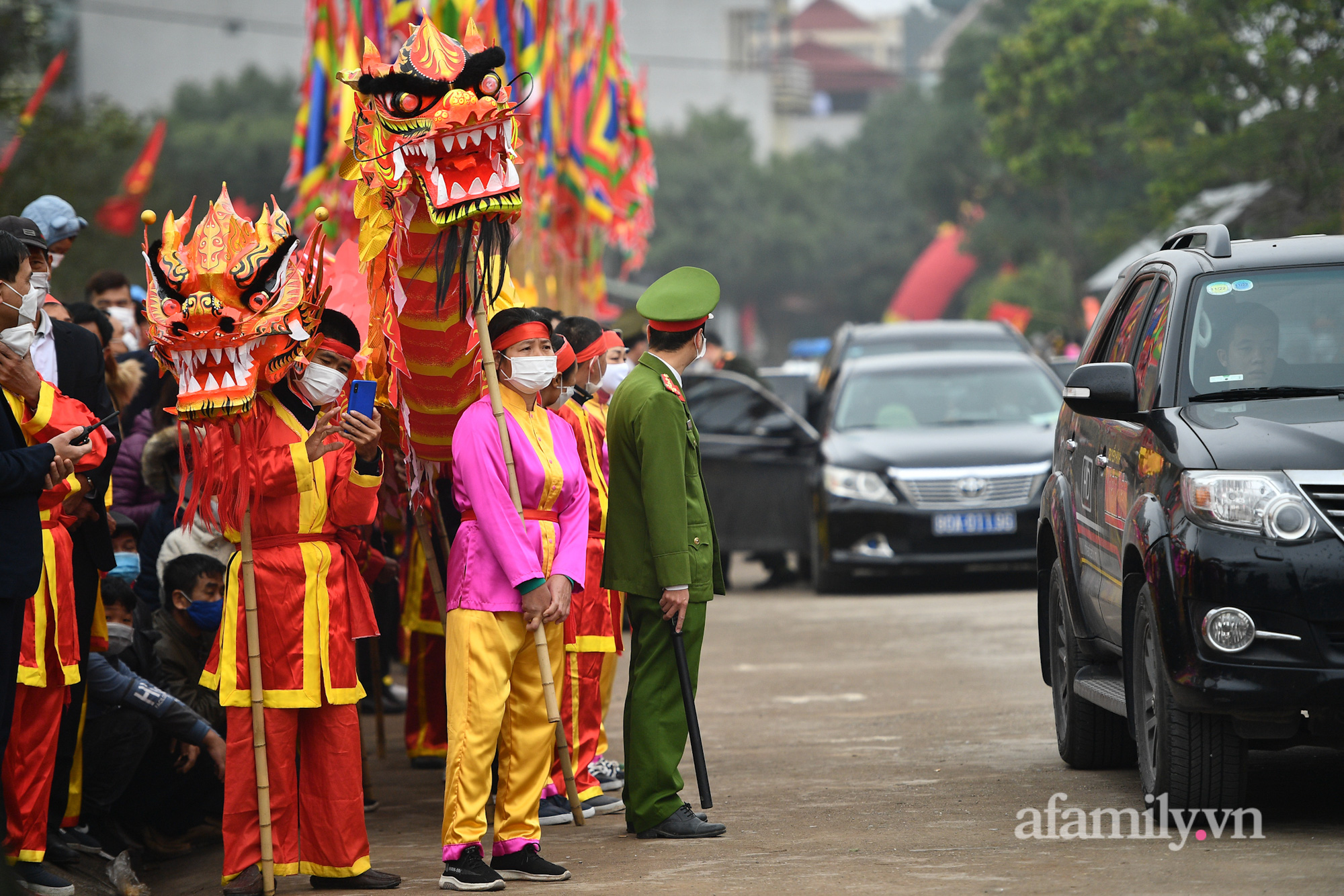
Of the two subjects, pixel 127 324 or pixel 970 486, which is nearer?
pixel 127 324

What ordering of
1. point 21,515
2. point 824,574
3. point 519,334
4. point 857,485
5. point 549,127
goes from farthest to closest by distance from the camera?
1. point 549,127
2. point 824,574
3. point 857,485
4. point 519,334
5. point 21,515

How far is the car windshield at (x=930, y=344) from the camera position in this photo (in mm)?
18375

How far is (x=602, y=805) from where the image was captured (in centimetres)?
773

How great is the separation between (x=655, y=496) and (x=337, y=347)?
129 cm

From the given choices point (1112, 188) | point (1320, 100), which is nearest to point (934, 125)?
point (1112, 188)

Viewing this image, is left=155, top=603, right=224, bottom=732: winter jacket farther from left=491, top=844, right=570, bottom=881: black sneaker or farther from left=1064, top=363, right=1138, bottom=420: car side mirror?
left=1064, top=363, right=1138, bottom=420: car side mirror

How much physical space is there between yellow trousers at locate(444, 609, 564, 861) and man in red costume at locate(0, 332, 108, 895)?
141cm

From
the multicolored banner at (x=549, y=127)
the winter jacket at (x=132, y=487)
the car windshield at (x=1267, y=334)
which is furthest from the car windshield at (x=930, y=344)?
the car windshield at (x=1267, y=334)

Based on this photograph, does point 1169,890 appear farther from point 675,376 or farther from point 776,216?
point 776,216

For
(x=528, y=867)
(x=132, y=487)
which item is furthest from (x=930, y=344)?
(x=528, y=867)

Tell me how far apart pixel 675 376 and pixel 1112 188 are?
44.6m

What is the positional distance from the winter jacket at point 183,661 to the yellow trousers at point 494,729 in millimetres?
1883

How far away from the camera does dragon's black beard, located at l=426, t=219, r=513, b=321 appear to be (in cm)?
668

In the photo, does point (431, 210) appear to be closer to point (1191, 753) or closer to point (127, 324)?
point (1191, 753)
